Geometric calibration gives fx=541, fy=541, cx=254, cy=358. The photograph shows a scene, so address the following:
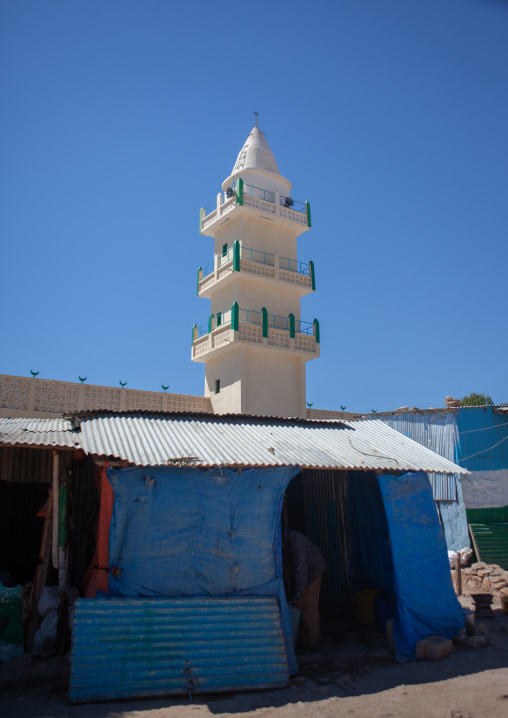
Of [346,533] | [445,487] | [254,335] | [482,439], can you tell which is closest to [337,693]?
[346,533]

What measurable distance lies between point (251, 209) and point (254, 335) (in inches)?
174

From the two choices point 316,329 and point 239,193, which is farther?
point 316,329

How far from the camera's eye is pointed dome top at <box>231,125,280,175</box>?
20.0 metres

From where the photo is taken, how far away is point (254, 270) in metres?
18.3

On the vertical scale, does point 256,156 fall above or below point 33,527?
above

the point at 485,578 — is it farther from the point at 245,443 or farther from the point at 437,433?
the point at 245,443

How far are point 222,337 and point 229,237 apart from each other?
3897 millimetres

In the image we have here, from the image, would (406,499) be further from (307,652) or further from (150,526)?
(150,526)

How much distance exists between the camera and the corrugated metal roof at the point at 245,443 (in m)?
6.03

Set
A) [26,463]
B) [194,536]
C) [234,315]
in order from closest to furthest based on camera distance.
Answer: [194,536] < [26,463] < [234,315]

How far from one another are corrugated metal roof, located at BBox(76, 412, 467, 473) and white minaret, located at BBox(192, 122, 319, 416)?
896cm

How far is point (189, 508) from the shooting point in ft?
19.4

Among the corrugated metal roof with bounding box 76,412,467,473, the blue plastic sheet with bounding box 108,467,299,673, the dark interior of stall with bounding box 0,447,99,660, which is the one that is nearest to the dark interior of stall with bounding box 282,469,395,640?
the corrugated metal roof with bounding box 76,412,467,473

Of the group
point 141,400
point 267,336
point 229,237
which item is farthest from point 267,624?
point 229,237
